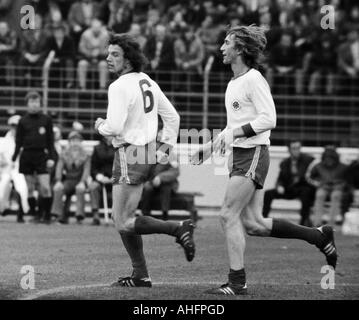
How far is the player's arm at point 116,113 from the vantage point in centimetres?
936

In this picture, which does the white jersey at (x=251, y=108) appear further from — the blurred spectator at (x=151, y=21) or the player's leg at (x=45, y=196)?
the blurred spectator at (x=151, y=21)

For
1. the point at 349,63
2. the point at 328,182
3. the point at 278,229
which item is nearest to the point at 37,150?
the point at 328,182

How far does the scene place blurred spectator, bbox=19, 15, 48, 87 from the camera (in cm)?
2130

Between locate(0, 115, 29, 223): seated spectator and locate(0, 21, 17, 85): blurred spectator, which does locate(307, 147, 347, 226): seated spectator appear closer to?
locate(0, 115, 29, 223): seated spectator

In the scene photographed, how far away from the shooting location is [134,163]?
9.52 m

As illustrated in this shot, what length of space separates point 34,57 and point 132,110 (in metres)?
12.1

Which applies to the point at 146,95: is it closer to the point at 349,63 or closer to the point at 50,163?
the point at 50,163

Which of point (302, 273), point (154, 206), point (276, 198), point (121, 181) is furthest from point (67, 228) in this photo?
point (121, 181)

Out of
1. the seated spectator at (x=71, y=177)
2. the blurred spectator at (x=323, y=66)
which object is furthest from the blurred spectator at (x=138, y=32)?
the blurred spectator at (x=323, y=66)

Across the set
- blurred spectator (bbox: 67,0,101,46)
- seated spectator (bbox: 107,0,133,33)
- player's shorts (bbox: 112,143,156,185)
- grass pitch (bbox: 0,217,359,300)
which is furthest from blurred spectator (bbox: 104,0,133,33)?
player's shorts (bbox: 112,143,156,185)

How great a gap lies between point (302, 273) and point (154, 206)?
6.92m

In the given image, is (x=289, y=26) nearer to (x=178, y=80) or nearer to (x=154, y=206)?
(x=178, y=80)

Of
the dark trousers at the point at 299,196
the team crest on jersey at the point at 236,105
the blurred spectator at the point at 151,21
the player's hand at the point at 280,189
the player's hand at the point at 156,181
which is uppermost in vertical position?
the blurred spectator at the point at 151,21

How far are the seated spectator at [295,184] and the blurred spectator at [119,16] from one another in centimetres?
475
